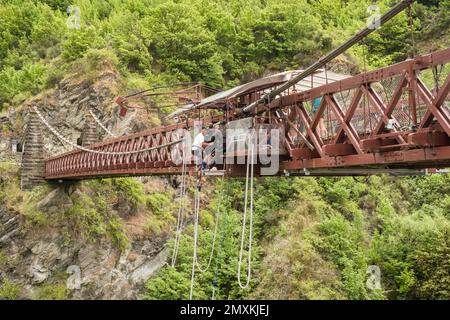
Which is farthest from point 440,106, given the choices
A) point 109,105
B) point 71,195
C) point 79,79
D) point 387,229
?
point 79,79

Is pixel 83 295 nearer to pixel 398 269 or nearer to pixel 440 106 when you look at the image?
pixel 398 269

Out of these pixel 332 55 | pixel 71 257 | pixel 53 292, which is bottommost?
pixel 53 292

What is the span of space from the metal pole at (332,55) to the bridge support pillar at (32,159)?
49.7ft

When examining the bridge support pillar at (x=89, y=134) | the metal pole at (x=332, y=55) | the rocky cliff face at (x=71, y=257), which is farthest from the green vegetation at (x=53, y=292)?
the metal pole at (x=332, y=55)

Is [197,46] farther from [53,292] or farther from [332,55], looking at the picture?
[332,55]

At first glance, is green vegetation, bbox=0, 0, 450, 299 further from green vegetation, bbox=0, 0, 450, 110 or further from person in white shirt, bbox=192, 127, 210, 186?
person in white shirt, bbox=192, 127, 210, 186

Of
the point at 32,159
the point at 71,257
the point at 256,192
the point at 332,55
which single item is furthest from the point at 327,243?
the point at 32,159

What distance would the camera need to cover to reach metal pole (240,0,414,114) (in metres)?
5.78

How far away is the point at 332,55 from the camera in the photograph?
22.1ft

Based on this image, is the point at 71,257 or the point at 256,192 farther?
the point at 256,192

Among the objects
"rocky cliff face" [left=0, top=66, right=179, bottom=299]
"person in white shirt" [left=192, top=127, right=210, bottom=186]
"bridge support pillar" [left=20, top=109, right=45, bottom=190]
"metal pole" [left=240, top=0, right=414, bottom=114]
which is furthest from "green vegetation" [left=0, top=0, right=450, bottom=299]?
"metal pole" [left=240, top=0, right=414, bottom=114]

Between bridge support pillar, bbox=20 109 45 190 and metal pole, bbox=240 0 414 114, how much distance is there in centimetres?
1516

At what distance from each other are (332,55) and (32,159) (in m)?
18.3

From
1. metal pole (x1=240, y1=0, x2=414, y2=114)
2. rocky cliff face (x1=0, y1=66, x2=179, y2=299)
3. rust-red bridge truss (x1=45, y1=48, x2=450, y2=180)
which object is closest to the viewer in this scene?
rust-red bridge truss (x1=45, y1=48, x2=450, y2=180)
